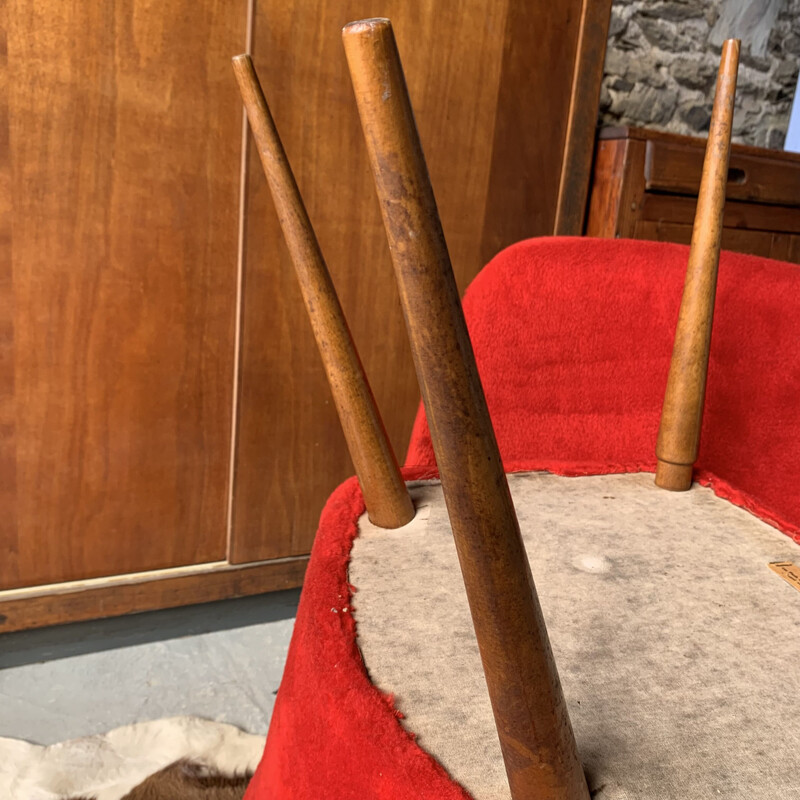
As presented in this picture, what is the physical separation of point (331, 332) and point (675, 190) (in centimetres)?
104

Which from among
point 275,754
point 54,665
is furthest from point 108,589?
point 275,754

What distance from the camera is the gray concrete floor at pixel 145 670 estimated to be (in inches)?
39.6

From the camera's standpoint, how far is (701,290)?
60cm

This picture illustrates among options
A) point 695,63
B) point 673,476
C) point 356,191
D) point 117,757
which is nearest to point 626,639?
point 673,476

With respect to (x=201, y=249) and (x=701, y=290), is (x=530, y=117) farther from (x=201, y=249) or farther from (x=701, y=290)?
(x=701, y=290)

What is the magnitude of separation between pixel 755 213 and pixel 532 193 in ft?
1.71

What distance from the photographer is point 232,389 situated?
1122mm

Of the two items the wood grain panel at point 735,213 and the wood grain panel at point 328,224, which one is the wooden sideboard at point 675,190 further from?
the wood grain panel at point 328,224

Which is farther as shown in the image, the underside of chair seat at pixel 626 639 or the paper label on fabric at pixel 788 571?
the paper label on fabric at pixel 788 571

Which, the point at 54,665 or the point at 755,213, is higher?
the point at 755,213

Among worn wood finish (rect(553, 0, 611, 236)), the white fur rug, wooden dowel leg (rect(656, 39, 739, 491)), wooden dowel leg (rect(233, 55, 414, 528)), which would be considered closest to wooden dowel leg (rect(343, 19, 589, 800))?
wooden dowel leg (rect(233, 55, 414, 528))

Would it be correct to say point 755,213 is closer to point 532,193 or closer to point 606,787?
point 532,193

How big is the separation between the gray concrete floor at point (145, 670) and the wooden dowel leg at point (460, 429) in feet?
2.64

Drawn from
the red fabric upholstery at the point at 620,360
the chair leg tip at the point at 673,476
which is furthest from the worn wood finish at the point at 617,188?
the chair leg tip at the point at 673,476
